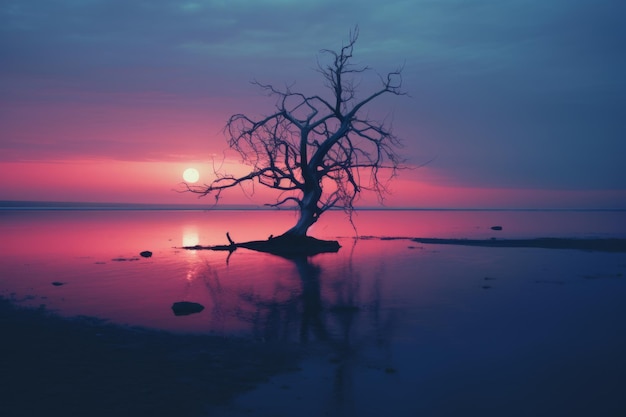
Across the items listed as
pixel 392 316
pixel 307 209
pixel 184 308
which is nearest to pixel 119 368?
pixel 184 308

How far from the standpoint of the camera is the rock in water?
1153 cm

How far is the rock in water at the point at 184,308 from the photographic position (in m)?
11.5

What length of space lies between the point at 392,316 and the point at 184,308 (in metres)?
4.72

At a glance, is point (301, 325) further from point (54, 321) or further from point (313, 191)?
point (313, 191)

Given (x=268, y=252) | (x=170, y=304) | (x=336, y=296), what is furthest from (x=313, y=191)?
(x=170, y=304)

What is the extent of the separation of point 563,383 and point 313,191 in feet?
64.2

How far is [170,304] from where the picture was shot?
12531 millimetres

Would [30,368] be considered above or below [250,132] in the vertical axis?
below

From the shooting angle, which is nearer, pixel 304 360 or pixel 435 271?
pixel 304 360

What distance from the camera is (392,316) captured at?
454 inches

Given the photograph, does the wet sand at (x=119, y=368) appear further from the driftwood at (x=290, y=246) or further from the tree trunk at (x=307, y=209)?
the tree trunk at (x=307, y=209)

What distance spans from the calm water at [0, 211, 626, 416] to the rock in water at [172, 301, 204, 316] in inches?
11.1

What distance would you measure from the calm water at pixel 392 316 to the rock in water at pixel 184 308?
0.92ft

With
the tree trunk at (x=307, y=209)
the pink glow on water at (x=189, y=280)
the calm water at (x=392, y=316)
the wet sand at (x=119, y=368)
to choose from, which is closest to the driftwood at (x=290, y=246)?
the tree trunk at (x=307, y=209)
